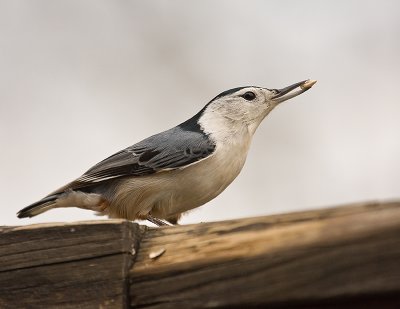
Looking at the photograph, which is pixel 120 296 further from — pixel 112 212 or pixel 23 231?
pixel 112 212

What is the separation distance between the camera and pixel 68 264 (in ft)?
5.44

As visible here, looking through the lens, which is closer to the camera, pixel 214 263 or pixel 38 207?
pixel 214 263

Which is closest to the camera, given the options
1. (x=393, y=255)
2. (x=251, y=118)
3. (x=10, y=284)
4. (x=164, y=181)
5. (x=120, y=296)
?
(x=393, y=255)

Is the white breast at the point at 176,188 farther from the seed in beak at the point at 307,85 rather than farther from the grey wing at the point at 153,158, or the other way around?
the seed in beak at the point at 307,85

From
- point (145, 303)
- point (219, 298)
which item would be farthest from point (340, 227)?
point (145, 303)

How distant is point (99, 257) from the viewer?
164cm

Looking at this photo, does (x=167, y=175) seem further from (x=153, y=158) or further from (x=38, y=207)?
(x=38, y=207)

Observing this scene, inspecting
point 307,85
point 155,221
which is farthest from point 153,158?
point 307,85

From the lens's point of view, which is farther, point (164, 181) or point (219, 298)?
point (164, 181)

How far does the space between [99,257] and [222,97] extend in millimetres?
1615

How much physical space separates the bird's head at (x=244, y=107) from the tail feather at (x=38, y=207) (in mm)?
656

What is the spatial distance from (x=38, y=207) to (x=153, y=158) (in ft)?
1.49

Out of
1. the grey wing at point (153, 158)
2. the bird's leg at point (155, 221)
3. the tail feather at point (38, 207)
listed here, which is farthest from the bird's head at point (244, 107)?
the tail feather at point (38, 207)

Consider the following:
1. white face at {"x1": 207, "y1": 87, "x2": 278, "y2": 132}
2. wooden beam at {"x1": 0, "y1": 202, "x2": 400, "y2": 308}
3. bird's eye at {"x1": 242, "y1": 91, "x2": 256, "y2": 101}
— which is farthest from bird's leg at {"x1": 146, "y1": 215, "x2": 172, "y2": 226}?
wooden beam at {"x1": 0, "y1": 202, "x2": 400, "y2": 308}
